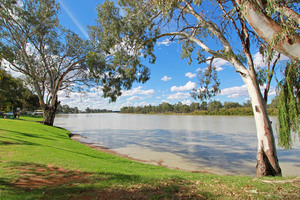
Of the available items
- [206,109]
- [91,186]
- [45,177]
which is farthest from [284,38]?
[206,109]

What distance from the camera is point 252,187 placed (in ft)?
9.21

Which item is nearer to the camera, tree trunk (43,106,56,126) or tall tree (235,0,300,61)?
tall tree (235,0,300,61)

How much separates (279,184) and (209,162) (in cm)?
548

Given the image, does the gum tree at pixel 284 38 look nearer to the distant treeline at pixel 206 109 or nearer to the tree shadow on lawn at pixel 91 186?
the tree shadow on lawn at pixel 91 186

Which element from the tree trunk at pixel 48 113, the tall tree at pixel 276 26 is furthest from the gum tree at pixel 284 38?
the tree trunk at pixel 48 113

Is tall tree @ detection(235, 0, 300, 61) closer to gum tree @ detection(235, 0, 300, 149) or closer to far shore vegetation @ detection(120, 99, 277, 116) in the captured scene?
gum tree @ detection(235, 0, 300, 149)

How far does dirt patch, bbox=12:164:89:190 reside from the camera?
3.14 m

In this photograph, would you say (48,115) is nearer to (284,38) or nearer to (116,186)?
(116,186)

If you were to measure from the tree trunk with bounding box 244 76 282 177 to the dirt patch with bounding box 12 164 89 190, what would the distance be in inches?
177

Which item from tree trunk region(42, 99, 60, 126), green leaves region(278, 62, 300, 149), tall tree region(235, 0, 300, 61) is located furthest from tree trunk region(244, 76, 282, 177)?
tree trunk region(42, 99, 60, 126)

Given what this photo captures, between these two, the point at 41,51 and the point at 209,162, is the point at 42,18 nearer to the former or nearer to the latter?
the point at 41,51

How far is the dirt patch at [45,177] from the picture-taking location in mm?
3141

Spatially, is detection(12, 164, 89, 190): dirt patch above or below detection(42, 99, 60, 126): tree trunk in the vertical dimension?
below

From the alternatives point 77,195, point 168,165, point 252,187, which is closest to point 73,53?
point 168,165
